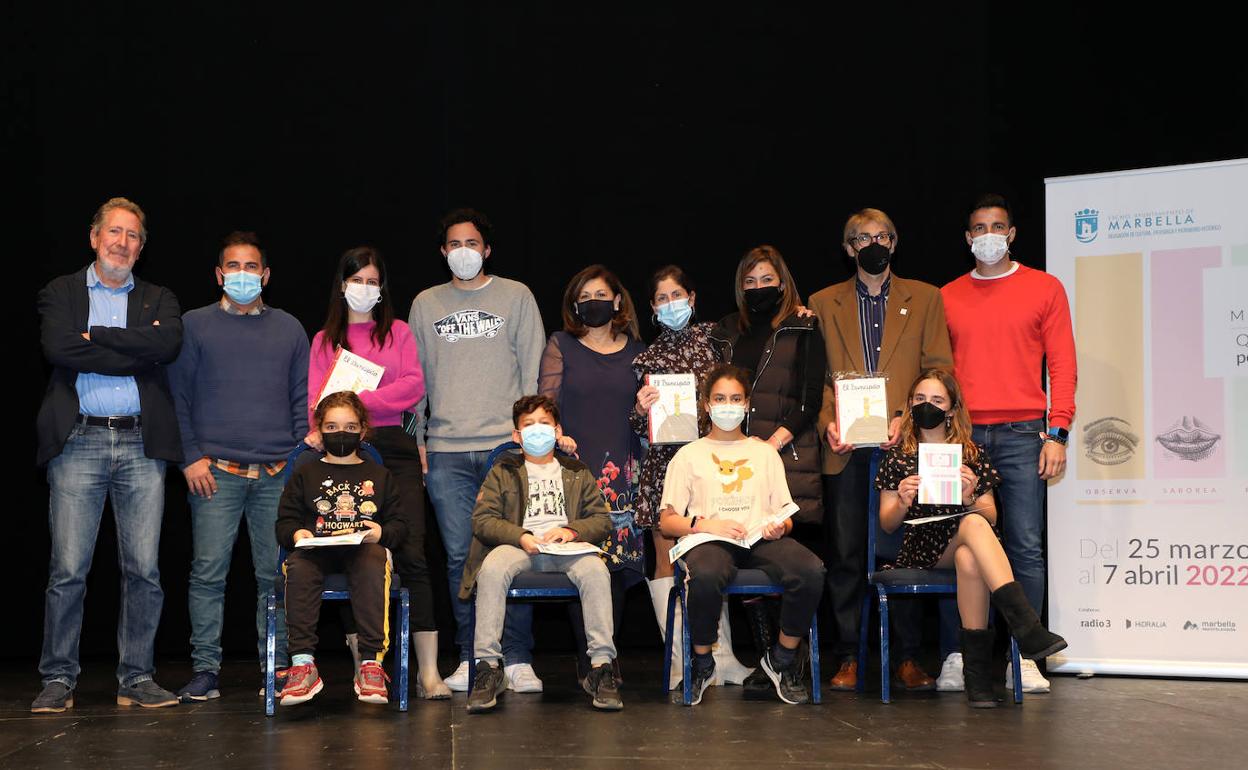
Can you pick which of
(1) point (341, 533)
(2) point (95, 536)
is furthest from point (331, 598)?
(2) point (95, 536)

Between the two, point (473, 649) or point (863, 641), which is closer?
point (473, 649)

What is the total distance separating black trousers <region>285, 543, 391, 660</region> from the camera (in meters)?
3.81

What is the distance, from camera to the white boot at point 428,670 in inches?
165

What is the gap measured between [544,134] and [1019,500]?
2.83m

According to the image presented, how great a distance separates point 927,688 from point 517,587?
1.62 meters

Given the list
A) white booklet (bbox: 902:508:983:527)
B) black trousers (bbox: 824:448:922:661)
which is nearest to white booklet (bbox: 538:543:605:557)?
black trousers (bbox: 824:448:922:661)

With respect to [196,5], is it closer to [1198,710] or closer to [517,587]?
[517,587]

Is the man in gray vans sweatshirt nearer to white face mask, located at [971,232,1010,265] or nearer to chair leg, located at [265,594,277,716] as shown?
chair leg, located at [265,594,277,716]

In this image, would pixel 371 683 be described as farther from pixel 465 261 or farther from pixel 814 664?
pixel 465 261

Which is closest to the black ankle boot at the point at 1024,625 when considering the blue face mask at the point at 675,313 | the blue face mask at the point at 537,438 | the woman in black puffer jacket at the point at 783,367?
the woman in black puffer jacket at the point at 783,367

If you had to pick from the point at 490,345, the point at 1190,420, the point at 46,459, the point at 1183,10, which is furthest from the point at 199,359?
the point at 1183,10

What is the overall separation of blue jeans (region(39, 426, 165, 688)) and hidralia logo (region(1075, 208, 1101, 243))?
3.89 m

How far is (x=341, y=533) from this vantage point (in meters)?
3.96

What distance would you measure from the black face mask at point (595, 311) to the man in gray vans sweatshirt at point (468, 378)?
21 centimetres
